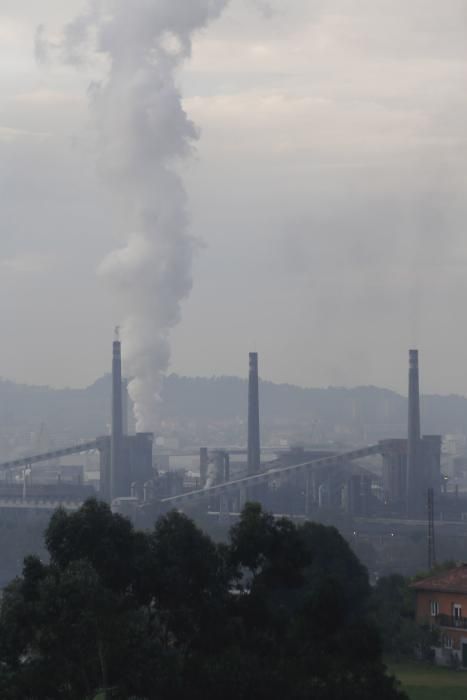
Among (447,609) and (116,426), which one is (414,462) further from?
(447,609)

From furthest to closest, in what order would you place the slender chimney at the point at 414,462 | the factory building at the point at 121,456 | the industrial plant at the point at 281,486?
the factory building at the point at 121,456 → the slender chimney at the point at 414,462 → the industrial plant at the point at 281,486

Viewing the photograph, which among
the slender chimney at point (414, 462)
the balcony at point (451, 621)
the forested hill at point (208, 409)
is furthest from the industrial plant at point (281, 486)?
the forested hill at point (208, 409)

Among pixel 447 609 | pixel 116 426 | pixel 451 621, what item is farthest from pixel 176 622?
pixel 116 426

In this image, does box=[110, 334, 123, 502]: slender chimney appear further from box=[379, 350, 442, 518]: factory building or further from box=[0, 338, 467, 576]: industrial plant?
box=[379, 350, 442, 518]: factory building

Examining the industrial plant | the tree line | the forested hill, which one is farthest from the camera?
the forested hill

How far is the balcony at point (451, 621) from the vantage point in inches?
969

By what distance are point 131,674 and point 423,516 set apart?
53.7 metres

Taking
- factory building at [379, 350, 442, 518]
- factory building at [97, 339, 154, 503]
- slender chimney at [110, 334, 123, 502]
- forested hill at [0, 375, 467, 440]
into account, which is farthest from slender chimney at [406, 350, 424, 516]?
forested hill at [0, 375, 467, 440]

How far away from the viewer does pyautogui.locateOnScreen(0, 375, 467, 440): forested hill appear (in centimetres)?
17950

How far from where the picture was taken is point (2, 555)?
181 ft

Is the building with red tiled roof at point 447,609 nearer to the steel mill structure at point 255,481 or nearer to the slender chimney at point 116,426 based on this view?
the steel mill structure at point 255,481

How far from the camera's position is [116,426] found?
6962 cm

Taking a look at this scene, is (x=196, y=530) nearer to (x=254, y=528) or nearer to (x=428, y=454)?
(x=254, y=528)

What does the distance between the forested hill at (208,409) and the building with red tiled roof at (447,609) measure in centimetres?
14704
